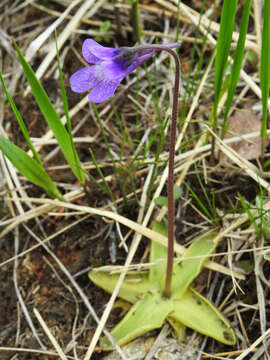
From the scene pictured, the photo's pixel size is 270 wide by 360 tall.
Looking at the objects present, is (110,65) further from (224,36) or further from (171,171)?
(224,36)

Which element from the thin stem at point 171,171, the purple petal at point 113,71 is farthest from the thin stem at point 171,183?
the purple petal at point 113,71

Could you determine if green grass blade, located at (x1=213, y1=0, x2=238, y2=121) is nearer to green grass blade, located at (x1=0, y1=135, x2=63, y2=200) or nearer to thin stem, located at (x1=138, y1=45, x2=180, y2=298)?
thin stem, located at (x1=138, y1=45, x2=180, y2=298)

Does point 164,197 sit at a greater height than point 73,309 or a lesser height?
greater

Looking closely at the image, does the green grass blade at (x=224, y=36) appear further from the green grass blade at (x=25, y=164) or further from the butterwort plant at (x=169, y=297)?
the green grass blade at (x=25, y=164)

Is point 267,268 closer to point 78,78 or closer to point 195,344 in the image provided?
point 195,344

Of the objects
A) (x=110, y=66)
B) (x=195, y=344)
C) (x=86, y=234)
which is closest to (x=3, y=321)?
(x=86, y=234)

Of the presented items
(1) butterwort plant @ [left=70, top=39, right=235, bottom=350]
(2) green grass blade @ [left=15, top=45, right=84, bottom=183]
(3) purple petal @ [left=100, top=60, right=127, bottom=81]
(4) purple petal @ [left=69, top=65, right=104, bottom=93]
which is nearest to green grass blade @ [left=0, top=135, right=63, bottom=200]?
(2) green grass blade @ [left=15, top=45, right=84, bottom=183]
